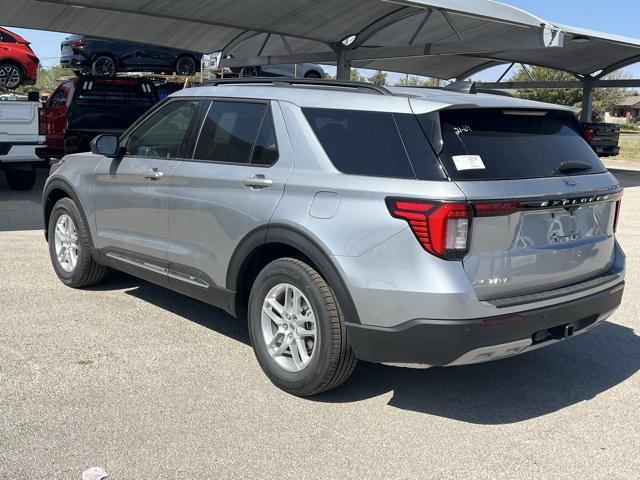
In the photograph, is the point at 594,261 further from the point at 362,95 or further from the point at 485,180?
the point at 362,95

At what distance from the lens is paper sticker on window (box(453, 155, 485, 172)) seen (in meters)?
3.69

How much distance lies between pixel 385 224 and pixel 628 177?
63.4ft

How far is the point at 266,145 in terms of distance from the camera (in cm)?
449

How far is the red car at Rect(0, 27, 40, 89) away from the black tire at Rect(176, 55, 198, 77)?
15.6 feet

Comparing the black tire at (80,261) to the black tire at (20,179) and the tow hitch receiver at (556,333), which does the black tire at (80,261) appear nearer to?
the tow hitch receiver at (556,333)

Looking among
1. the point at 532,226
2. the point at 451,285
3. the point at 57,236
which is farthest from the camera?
the point at 57,236

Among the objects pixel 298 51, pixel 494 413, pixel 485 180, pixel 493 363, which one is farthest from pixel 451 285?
pixel 298 51

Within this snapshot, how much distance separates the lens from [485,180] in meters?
3.70

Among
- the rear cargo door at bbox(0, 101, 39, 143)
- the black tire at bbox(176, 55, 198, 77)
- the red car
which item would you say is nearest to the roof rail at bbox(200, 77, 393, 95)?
the rear cargo door at bbox(0, 101, 39, 143)

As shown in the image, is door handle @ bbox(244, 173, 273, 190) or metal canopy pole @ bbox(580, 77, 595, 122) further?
metal canopy pole @ bbox(580, 77, 595, 122)

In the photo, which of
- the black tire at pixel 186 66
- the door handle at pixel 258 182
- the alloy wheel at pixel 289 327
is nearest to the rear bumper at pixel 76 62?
the black tire at pixel 186 66

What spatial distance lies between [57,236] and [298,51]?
48.2 feet

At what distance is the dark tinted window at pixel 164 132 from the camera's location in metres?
5.21

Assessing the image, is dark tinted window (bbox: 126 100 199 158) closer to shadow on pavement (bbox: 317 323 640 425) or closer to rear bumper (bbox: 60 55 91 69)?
shadow on pavement (bbox: 317 323 640 425)
